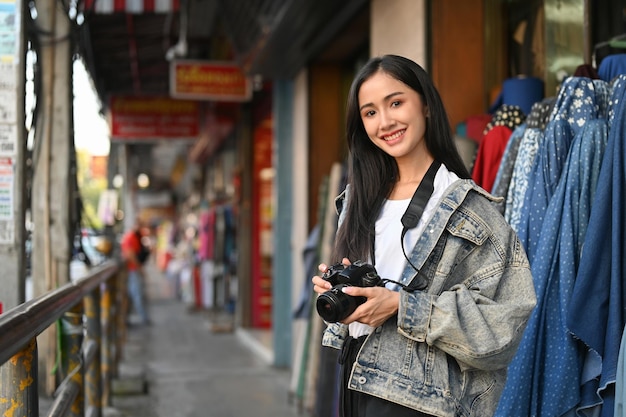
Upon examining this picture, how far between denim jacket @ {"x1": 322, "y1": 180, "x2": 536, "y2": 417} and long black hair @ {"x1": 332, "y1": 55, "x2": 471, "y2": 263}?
0.52ft

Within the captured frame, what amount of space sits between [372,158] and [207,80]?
6.46 meters

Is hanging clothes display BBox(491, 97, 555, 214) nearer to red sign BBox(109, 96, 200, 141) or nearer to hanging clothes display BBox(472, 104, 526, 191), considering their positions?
hanging clothes display BBox(472, 104, 526, 191)

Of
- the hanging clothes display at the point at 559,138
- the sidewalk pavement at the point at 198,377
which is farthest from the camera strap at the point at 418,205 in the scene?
the sidewalk pavement at the point at 198,377

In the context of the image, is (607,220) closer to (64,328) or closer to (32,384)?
(32,384)

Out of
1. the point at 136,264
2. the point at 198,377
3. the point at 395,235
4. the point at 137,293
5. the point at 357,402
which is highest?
the point at 395,235

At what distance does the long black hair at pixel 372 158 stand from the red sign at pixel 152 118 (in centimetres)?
958

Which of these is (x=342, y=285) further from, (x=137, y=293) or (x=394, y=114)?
(x=137, y=293)

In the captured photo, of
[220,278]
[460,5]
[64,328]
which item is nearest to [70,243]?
[64,328]

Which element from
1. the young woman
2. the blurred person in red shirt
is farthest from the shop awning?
the young woman

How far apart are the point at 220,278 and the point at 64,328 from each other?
29.4ft

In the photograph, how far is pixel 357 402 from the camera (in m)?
1.78

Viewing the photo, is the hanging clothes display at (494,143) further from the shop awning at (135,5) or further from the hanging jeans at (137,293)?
the hanging jeans at (137,293)

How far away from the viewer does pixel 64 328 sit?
326 cm

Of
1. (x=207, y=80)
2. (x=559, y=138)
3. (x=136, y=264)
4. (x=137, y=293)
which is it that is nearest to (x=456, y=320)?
(x=559, y=138)
